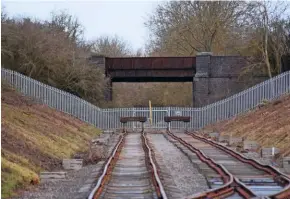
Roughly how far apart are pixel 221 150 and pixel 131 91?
151ft

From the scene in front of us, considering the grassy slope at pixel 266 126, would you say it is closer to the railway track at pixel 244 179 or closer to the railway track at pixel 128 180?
the railway track at pixel 244 179

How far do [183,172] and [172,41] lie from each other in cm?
4461

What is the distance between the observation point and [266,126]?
30.0 metres

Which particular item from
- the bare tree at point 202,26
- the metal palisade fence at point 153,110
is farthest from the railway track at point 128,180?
the bare tree at point 202,26

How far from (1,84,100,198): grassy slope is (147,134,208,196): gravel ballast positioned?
11.2 ft

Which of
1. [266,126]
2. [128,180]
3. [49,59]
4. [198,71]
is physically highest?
[49,59]

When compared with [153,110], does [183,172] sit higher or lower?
lower

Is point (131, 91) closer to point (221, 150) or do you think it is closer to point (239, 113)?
point (239, 113)

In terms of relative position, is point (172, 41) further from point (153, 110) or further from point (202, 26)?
point (153, 110)

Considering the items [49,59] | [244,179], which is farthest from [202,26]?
[244,179]

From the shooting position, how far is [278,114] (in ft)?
107

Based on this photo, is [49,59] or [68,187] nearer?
[68,187]

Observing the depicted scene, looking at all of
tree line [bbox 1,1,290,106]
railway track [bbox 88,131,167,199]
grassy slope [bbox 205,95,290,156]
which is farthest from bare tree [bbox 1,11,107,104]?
railway track [bbox 88,131,167,199]

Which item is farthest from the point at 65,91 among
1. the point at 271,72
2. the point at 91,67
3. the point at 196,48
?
the point at 196,48
